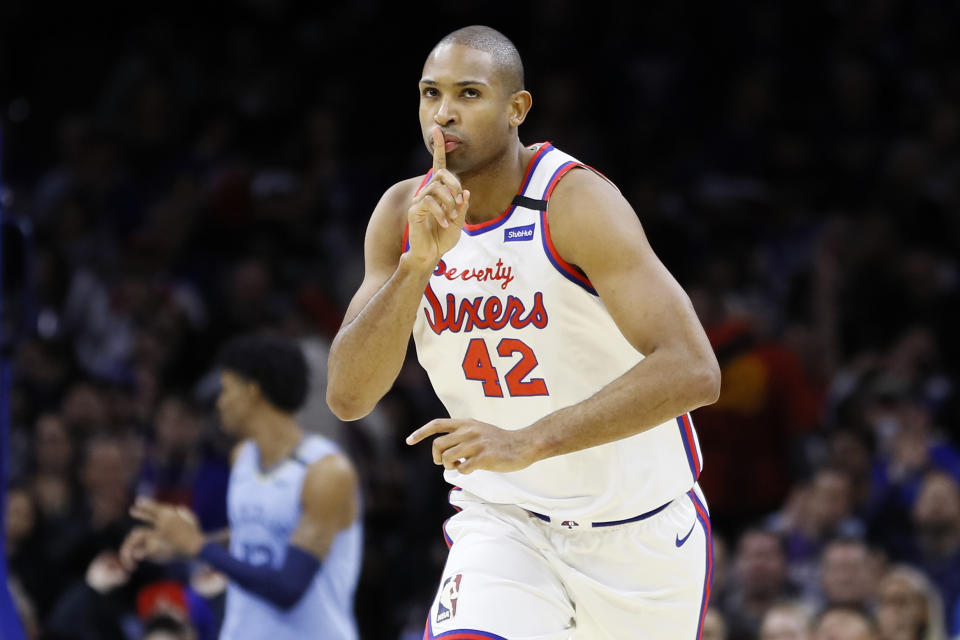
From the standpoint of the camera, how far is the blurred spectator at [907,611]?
7172mm

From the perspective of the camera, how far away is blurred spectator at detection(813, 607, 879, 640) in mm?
6953

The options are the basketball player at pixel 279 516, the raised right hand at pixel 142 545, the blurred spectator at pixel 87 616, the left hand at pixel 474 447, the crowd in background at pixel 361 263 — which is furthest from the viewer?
the crowd in background at pixel 361 263

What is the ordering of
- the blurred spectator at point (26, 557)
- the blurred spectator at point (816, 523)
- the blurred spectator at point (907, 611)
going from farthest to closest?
1. the blurred spectator at point (26, 557)
2. the blurred spectator at point (816, 523)
3. the blurred spectator at point (907, 611)

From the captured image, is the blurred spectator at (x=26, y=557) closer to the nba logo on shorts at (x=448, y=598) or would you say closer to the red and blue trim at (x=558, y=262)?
the nba logo on shorts at (x=448, y=598)

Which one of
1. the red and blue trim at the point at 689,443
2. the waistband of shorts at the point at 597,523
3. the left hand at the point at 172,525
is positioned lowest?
the left hand at the point at 172,525

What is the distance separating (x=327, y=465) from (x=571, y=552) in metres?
2.02

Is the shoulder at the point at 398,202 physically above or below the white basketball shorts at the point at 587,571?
above

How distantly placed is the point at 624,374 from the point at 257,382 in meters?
2.77

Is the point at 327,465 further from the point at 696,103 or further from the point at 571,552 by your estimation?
the point at 696,103

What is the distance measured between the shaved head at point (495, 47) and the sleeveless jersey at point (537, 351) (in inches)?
10.6

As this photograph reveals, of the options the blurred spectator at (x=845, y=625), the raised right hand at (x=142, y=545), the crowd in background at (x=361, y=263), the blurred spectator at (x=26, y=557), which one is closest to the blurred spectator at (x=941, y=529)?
the crowd in background at (x=361, y=263)

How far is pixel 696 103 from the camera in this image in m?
11.8

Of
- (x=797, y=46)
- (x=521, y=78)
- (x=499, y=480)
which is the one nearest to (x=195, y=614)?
(x=499, y=480)

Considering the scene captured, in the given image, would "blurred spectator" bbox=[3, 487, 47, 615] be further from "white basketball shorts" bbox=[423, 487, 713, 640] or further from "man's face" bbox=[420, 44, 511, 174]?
"man's face" bbox=[420, 44, 511, 174]
